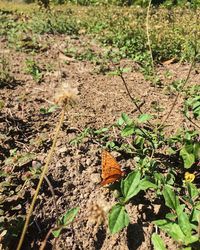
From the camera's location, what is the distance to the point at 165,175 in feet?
8.45

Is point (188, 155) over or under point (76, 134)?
over

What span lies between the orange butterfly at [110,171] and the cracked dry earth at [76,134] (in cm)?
8

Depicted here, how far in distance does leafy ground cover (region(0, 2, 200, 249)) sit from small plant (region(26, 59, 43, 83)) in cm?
2

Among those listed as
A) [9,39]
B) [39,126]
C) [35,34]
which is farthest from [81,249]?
[35,34]

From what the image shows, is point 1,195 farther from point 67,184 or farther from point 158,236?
point 158,236

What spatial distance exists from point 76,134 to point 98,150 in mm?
327

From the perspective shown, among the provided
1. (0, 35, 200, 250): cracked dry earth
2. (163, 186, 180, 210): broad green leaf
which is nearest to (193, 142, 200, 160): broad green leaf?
(0, 35, 200, 250): cracked dry earth

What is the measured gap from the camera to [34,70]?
15.5 ft

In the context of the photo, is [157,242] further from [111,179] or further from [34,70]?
[34,70]

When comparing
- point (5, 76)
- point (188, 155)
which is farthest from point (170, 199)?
point (5, 76)

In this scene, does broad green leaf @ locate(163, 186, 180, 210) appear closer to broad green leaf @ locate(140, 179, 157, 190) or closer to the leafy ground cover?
the leafy ground cover

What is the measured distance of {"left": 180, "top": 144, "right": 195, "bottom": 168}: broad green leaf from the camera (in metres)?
2.51

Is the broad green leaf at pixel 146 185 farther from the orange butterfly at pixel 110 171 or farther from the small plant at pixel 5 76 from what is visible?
the small plant at pixel 5 76

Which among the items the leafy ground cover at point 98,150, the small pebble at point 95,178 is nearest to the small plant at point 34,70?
the leafy ground cover at point 98,150
